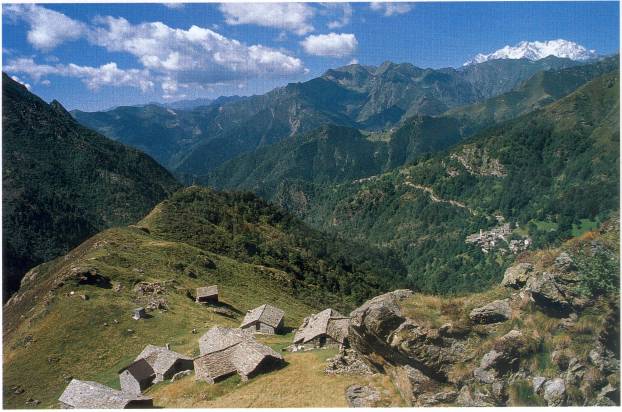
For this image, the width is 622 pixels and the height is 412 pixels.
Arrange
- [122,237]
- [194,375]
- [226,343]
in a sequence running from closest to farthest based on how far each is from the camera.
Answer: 1. [194,375]
2. [226,343]
3. [122,237]

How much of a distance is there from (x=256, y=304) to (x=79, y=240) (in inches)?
5015

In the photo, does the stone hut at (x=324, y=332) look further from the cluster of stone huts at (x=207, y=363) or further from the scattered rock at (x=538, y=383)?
the scattered rock at (x=538, y=383)

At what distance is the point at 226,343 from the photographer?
133 ft

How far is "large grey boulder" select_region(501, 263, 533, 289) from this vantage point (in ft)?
82.7

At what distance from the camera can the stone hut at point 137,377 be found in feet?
126

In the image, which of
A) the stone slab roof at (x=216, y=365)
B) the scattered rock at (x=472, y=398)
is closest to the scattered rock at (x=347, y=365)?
the scattered rock at (x=472, y=398)

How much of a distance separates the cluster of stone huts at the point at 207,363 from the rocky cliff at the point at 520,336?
9.93 metres

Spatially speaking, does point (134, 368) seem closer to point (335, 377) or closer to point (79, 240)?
point (335, 377)

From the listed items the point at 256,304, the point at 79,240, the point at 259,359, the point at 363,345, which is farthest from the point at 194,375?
the point at 79,240

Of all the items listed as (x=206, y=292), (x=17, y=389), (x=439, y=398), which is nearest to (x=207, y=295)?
(x=206, y=292)

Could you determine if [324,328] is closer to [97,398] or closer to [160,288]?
[97,398]

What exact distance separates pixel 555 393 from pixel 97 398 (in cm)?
2769

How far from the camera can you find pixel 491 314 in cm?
2409

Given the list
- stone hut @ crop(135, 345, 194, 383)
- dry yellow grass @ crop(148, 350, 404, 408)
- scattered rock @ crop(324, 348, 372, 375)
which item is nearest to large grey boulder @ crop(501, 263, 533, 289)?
dry yellow grass @ crop(148, 350, 404, 408)
